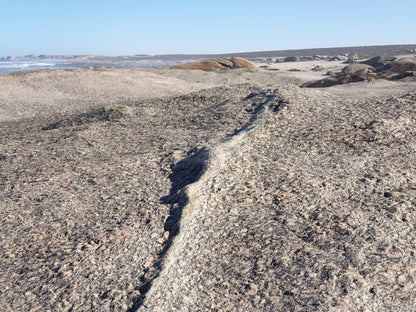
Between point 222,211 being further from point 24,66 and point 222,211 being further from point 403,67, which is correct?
point 24,66

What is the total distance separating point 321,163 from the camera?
3334mm

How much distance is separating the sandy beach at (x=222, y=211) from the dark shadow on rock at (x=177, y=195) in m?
0.01

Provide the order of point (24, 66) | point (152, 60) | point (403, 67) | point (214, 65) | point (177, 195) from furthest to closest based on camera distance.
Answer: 1. point (152, 60)
2. point (24, 66)
3. point (214, 65)
4. point (403, 67)
5. point (177, 195)

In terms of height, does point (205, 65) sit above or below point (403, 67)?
above

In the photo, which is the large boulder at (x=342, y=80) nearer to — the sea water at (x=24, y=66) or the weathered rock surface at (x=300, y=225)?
the weathered rock surface at (x=300, y=225)

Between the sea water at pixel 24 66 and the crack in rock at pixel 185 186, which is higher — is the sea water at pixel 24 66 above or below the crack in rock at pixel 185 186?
below

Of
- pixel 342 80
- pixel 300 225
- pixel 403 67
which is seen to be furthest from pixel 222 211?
pixel 403 67

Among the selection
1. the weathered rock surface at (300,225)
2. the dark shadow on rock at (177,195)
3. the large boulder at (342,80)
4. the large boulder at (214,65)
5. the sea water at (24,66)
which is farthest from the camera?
the sea water at (24,66)

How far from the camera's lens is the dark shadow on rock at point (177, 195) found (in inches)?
85.3

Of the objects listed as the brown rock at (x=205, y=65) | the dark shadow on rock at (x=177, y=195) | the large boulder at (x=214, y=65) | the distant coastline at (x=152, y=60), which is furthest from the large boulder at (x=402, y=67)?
the distant coastline at (x=152, y=60)

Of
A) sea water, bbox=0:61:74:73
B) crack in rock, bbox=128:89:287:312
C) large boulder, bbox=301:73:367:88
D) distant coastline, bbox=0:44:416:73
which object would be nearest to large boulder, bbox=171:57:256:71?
large boulder, bbox=301:73:367:88

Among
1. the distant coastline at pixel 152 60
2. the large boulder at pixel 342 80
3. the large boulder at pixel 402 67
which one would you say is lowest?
the distant coastline at pixel 152 60

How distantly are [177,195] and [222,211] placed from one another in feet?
1.34

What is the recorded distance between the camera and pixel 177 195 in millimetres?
2951
